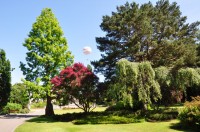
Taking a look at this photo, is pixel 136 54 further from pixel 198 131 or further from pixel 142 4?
pixel 198 131

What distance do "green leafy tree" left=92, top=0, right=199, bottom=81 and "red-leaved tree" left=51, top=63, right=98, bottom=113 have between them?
10.1 ft

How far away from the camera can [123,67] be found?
2330 centimetres

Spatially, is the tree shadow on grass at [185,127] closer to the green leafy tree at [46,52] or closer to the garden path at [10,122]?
the garden path at [10,122]

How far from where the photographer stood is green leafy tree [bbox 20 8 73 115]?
114 ft

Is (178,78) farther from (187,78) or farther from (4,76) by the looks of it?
(4,76)

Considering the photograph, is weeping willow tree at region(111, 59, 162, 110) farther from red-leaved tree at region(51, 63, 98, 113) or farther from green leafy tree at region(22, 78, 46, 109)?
green leafy tree at region(22, 78, 46, 109)

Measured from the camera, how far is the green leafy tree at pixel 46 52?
34781 millimetres

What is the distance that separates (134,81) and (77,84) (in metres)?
6.78

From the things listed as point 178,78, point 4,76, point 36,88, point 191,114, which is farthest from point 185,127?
point 4,76

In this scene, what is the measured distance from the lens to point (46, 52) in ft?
117

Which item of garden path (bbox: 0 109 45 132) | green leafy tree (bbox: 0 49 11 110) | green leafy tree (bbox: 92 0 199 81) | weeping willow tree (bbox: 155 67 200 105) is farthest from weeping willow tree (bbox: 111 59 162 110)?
green leafy tree (bbox: 0 49 11 110)

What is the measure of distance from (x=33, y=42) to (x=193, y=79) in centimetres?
2250

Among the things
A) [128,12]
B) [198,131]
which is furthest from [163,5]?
[198,131]

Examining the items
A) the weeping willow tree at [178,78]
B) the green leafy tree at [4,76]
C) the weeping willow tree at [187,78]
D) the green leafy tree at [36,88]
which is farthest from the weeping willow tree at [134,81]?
the green leafy tree at [4,76]
